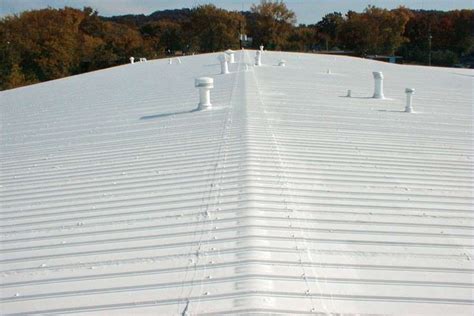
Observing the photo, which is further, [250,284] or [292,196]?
[292,196]

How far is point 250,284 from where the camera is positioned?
130 inches

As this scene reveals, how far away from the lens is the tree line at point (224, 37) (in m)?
46.5

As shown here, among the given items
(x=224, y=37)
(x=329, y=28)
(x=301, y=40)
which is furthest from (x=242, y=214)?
(x=329, y=28)

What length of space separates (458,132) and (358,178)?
12.4 ft

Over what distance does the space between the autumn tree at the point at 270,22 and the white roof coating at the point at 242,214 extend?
4683cm

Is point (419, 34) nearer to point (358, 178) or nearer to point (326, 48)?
point (326, 48)

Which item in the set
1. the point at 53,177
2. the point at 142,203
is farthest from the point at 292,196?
the point at 53,177

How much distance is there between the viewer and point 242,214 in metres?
4.39

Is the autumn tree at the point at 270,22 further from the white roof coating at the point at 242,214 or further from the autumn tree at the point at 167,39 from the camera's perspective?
the white roof coating at the point at 242,214

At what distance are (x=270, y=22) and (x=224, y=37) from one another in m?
6.39

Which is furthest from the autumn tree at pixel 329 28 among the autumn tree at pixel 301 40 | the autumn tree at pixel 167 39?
the autumn tree at pixel 167 39

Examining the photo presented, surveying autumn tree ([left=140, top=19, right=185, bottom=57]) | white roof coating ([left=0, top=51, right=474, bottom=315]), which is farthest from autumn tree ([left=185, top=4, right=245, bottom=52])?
white roof coating ([left=0, top=51, right=474, bottom=315])

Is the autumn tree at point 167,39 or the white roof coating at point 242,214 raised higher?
the autumn tree at point 167,39

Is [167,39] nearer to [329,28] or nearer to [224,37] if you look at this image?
[224,37]
